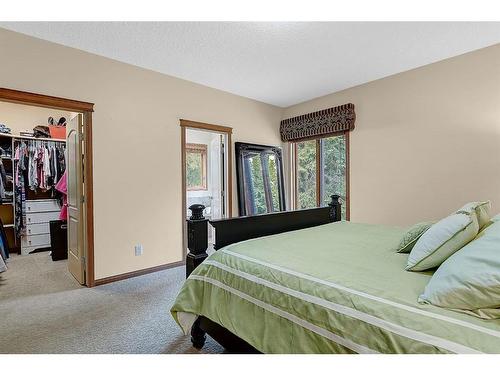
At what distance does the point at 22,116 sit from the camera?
4621mm

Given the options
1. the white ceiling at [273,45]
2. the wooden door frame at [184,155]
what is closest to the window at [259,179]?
the wooden door frame at [184,155]

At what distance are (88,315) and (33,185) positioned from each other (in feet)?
10.6

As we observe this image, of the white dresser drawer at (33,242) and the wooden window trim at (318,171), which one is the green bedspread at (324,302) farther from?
the white dresser drawer at (33,242)

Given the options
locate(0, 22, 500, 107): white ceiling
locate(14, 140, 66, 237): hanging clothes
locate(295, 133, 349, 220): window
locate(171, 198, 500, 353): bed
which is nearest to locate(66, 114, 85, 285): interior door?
locate(0, 22, 500, 107): white ceiling

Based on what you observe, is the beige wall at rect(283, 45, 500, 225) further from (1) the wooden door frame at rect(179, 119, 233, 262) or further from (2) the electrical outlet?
(2) the electrical outlet

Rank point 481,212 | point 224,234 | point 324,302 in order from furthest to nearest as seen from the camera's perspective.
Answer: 1. point 224,234
2. point 481,212
3. point 324,302

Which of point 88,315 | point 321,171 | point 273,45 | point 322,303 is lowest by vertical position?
point 88,315

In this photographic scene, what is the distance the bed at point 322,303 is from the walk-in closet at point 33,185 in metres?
3.48

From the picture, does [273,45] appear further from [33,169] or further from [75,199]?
[33,169]

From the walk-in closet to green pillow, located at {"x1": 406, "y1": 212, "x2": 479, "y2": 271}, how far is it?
445 centimetres

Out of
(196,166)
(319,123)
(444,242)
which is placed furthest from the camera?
(196,166)

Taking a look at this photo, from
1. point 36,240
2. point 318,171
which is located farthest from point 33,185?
point 318,171
